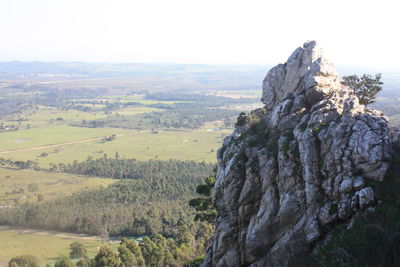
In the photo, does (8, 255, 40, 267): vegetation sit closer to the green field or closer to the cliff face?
the green field

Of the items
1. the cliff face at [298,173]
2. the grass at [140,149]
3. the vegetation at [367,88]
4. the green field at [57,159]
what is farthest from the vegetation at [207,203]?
the grass at [140,149]

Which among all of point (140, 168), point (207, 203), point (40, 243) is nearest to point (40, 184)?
point (140, 168)

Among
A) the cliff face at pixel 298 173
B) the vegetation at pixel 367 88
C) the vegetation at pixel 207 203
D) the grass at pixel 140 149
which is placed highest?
the vegetation at pixel 367 88

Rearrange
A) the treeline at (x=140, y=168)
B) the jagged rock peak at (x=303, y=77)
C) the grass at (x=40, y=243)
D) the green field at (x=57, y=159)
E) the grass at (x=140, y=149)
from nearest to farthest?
the jagged rock peak at (x=303, y=77), the grass at (x=40, y=243), the green field at (x=57, y=159), the treeline at (x=140, y=168), the grass at (x=140, y=149)

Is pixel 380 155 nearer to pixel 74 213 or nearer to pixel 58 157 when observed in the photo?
pixel 74 213

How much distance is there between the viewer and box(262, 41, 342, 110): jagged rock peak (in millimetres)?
28234

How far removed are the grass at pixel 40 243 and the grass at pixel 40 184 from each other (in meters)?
21.4

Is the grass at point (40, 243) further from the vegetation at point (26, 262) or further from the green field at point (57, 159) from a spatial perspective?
the vegetation at point (26, 262)

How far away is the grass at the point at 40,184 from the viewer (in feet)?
350

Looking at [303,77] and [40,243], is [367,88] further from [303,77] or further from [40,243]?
[40,243]

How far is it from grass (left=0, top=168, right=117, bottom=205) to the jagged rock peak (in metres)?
84.4

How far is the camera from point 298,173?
2406cm

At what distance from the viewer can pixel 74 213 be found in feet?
290

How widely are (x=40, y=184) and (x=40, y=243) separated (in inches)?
1848
